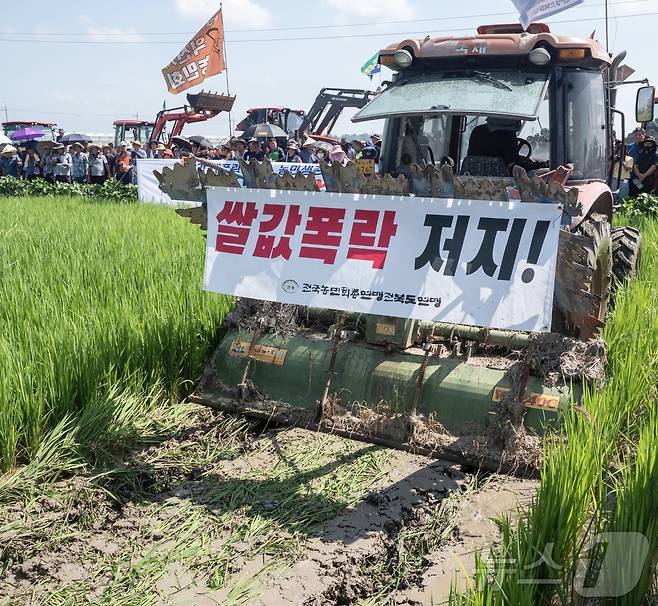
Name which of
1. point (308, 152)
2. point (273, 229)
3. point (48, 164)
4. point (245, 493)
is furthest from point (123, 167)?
point (245, 493)

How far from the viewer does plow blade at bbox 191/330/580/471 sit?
11.6ft

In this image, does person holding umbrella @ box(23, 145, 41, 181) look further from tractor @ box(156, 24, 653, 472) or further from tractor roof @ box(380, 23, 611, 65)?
tractor roof @ box(380, 23, 611, 65)

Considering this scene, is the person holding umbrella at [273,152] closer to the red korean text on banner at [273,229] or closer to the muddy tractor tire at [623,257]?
the muddy tractor tire at [623,257]

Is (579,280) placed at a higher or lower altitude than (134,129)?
lower

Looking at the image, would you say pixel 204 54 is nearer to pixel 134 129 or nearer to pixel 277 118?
pixel 277 118

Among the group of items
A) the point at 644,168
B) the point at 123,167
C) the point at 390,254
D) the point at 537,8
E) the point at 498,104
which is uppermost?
the point at 537,8

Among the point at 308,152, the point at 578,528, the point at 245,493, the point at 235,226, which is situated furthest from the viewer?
the point at 308,152

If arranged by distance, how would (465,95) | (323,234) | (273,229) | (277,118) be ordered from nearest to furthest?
1. (323,234)
2. (273,229)
3. (465,95)
4. (277,118)

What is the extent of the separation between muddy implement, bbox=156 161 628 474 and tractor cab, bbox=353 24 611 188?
1.52ft

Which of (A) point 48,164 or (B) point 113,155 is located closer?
(B) point 113,155

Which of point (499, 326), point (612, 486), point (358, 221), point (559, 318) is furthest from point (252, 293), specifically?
point (612, 486)

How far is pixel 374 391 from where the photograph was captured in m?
3.84

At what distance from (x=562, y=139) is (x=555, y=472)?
2.32 metres

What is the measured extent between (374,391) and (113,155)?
13469 mm
